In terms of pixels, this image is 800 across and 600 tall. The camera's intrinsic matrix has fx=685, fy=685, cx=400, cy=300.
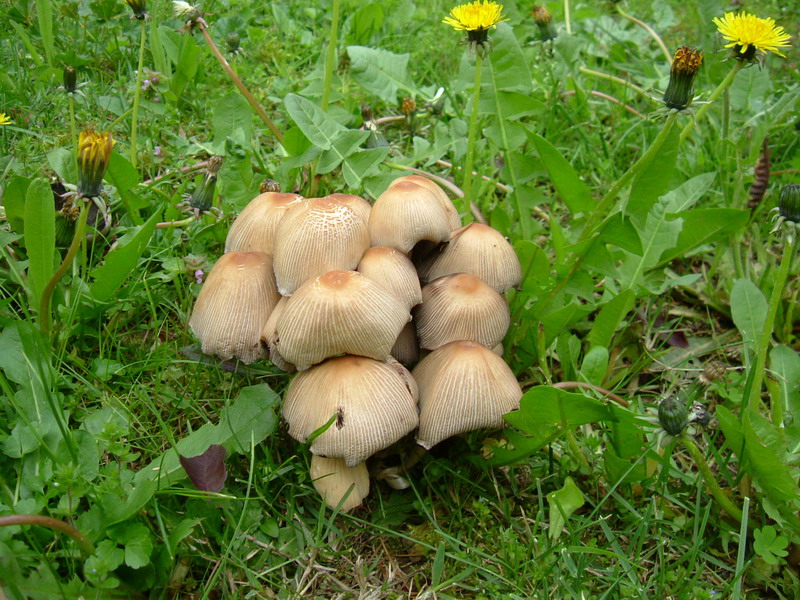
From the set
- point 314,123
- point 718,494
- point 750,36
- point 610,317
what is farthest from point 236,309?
point 750,36

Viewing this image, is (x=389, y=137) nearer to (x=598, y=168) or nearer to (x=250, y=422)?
(x=598, y=168)

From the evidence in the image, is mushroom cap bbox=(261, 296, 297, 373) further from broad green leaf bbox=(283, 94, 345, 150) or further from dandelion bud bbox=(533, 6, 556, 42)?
dandelion bud bbox=(533, 6, 556, 42)

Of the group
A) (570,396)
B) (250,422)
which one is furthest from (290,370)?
(570,396)

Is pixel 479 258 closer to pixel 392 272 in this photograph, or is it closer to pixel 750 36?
pixel 392 272

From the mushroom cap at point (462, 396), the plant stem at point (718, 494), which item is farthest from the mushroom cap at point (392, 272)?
the plant stem at point (718, 494)

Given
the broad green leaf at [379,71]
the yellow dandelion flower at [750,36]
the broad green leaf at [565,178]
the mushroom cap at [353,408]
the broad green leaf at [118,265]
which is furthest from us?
the broad green leaf at [379,71]

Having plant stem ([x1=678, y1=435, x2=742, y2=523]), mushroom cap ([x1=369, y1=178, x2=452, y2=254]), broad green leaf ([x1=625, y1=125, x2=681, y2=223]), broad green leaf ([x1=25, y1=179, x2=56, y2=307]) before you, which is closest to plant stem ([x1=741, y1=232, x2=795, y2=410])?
plant stem ([x1=678, y1=435, x2=742, y2=523])

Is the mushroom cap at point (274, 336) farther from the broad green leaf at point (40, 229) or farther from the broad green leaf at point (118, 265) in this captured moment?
the broad green leaf at point (40, 229)
